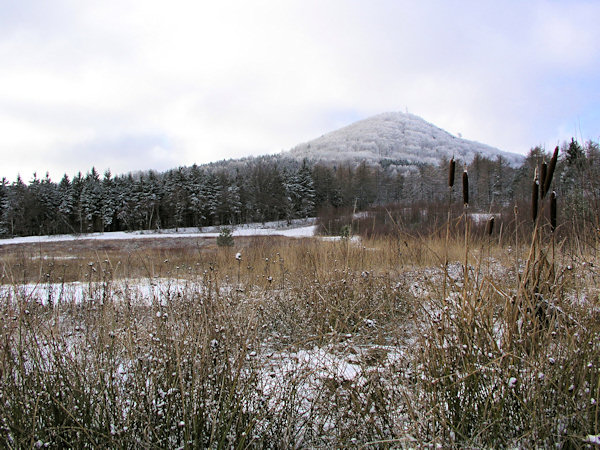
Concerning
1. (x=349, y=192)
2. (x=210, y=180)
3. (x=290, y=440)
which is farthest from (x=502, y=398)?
(x=349, y=192)

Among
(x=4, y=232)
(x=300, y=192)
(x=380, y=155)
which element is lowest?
(x=4, y=232)

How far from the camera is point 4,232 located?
119 feet

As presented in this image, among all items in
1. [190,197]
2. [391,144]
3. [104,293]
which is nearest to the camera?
[104,293]

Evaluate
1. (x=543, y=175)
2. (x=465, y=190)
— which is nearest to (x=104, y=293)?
(x=465, y=190)

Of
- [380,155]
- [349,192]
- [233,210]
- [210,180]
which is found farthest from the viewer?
[380,155]

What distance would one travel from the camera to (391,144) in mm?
143875

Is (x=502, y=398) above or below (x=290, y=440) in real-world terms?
above


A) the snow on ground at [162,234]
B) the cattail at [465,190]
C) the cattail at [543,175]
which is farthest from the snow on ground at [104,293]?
the snow on ground at [162,234]

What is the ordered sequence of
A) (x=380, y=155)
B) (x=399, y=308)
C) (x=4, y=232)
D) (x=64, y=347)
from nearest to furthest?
1. (x=64, y=347)
2. (x=399, y=308)
3. (x=4, y=232)
4. (x=380, y=155)

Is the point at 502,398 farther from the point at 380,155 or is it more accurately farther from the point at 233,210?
the point at 380,155

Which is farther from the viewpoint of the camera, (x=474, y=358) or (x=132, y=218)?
(x=132, y=218)

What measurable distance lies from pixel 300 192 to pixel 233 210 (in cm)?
1055

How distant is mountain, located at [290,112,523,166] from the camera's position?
13100cm

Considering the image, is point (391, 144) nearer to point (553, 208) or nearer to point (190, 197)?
point (190, 197)
